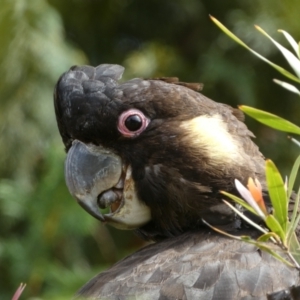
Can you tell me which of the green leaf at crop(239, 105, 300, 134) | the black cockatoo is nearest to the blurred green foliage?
the black cockatoo

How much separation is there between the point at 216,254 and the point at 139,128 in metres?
0.43

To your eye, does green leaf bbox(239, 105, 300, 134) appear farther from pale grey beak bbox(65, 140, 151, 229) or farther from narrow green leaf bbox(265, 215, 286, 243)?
pale grey beak bbox(65, 140, 151, 229)

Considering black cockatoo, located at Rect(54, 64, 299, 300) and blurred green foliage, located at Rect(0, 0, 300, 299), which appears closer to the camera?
black cockatoo, located at Rect(54, 64, 299, 300)

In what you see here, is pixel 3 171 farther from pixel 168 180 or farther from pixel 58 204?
pixel 168 180

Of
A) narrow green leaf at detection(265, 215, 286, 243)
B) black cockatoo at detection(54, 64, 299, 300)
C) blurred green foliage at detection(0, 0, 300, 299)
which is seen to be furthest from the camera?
blurred green foliage at detection(0, 0, 300, 299)

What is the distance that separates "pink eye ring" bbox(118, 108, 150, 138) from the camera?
1952 mm

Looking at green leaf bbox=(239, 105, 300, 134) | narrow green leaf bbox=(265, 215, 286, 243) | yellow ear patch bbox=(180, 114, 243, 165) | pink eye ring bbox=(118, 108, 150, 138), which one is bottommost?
narrow green leaf bbox=(265, 215, 286, 243)

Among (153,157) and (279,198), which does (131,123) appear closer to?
(153,157)

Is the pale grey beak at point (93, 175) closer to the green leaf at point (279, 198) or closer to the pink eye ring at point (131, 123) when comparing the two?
the pink eye ring at point (131, 123)

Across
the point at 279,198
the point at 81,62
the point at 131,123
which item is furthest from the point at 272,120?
the point at 81,62

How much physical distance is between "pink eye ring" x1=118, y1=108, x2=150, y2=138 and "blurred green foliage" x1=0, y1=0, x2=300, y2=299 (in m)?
0.72

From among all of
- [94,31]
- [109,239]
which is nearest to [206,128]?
[109,239]

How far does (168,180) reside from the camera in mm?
1972

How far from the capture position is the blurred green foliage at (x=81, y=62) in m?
3.16
